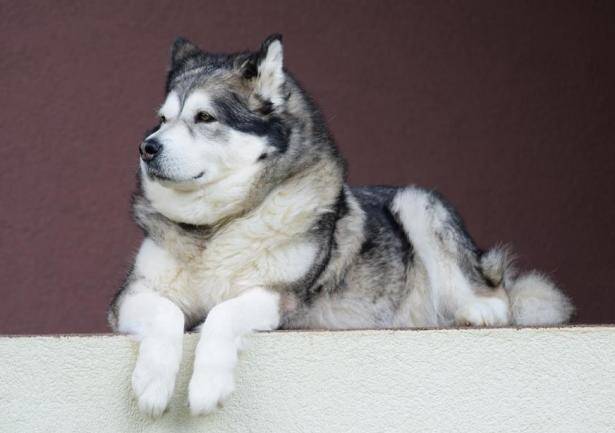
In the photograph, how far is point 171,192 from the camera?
372 cm

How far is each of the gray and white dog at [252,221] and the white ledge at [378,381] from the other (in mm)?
174

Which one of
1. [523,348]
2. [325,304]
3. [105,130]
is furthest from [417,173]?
[523,348]

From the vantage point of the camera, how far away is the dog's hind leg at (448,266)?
13.4ft

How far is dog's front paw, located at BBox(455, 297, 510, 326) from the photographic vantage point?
3.98 metres

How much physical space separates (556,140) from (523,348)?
288 cm

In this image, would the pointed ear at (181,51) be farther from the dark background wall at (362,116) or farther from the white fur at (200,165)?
the dark background wall at (362,116)

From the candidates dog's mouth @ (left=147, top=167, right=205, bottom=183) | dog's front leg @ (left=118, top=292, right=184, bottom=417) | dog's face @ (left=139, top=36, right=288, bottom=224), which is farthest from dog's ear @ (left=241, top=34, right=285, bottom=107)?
dog's front leg @ (left=118, top=292, right=184, bottom=417)

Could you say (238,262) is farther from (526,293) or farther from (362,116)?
(362,116)

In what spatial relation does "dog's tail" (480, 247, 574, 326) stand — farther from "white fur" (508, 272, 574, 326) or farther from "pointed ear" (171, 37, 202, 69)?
"pointed ear" (171, 37, 202, 69)

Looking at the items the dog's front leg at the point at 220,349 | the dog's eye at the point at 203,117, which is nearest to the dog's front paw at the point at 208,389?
the dog's front leg at the point at 220,349

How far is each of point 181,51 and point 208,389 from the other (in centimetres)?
158

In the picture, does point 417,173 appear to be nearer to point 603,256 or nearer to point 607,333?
point 603,256

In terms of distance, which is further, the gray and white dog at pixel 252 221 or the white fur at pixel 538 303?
the white fur at pixel 538 303

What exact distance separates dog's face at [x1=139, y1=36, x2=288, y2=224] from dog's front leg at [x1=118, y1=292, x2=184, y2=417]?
0.51 meters
